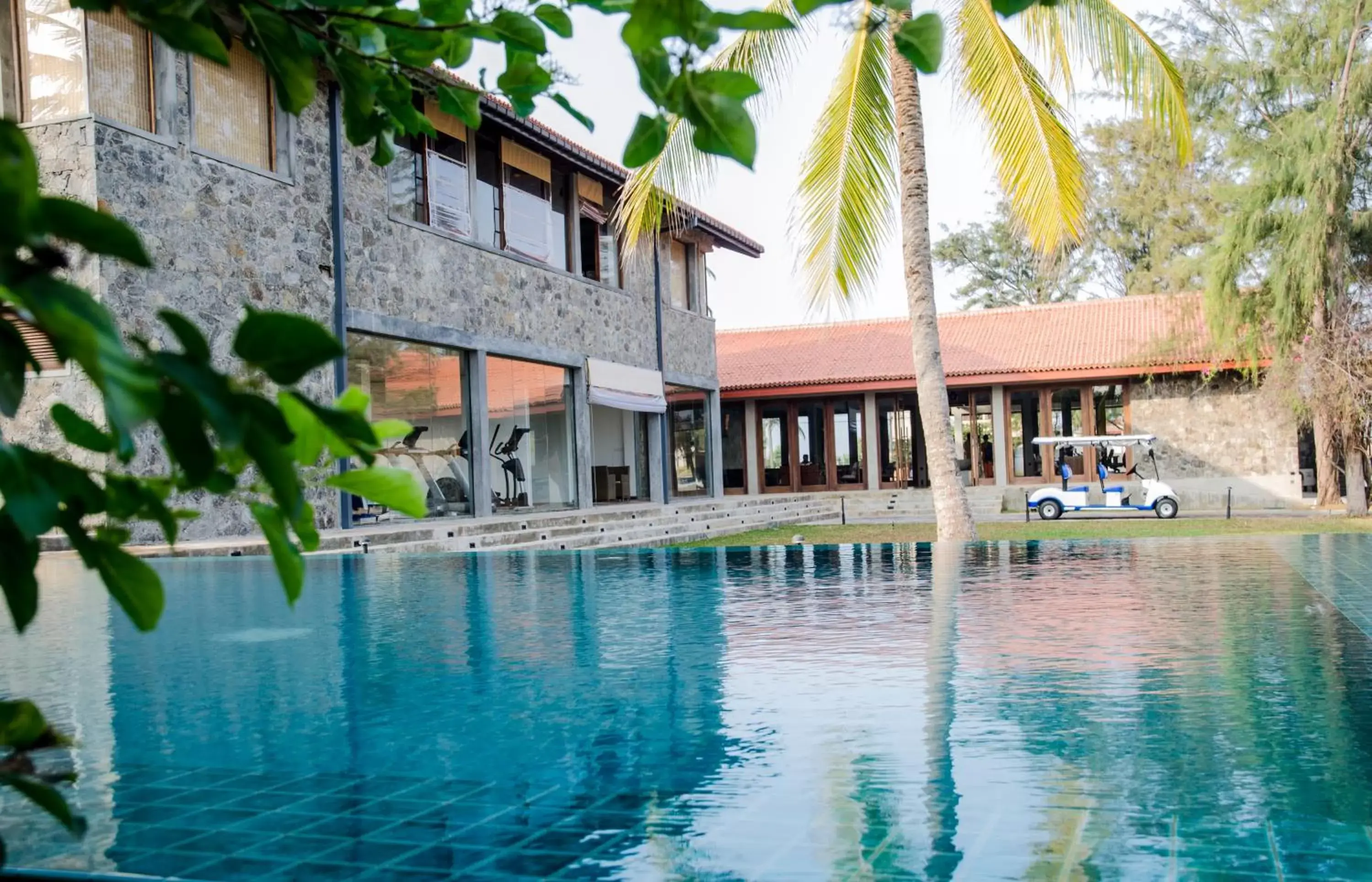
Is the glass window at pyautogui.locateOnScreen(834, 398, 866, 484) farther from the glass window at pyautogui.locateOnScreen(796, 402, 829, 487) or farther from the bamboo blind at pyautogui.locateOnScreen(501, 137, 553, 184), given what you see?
the bamboo blind at pyautogui.locateOnScreen(501, 137, 553, 184)

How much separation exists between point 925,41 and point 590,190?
56.7 feet

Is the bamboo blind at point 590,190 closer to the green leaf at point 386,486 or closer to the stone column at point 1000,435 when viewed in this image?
the stone column at point 1000,435

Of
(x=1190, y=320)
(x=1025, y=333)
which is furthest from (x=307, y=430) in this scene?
(x=1025, y=333)

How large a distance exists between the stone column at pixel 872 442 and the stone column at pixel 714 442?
4087 mm

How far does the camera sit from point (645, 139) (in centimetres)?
109

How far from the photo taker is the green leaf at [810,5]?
885 millimetres

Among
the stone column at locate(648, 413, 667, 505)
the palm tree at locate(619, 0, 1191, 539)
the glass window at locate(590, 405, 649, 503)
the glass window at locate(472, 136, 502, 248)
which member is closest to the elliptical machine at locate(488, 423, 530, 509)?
the glass window at locate(472, 136, 502, 248)

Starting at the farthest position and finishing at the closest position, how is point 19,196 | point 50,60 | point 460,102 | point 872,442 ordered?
point 872,442 → point 50,60 → point 460,102 → point 19,196

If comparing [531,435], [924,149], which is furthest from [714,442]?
[924,149]

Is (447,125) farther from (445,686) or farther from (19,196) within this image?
(19,196)

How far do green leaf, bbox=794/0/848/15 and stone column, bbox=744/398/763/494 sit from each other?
2577 cm

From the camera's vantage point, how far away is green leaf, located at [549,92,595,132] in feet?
4.20

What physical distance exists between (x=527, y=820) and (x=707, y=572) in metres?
5.11

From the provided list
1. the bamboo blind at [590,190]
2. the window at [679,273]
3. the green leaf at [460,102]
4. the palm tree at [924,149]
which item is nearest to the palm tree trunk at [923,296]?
the palm tree at [924,149]
